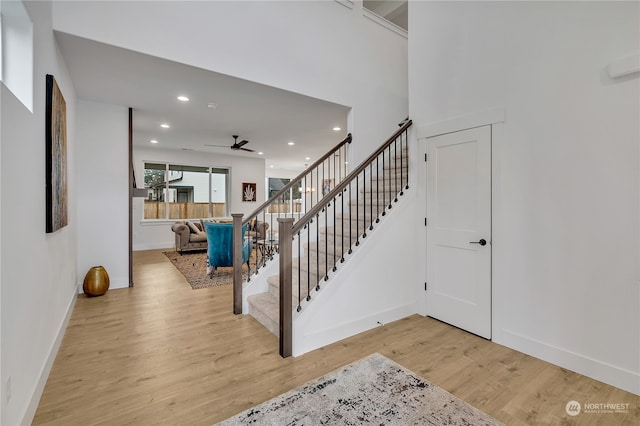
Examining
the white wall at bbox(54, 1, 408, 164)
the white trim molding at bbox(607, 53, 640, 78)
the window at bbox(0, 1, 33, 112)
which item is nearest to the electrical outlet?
the window at bbox(0, 1, 33, 112)

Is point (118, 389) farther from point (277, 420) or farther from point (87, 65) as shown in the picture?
point (87, 65)

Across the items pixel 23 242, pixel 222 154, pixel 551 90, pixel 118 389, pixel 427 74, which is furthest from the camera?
pixel 222 154

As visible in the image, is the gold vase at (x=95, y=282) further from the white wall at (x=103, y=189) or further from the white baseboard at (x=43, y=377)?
the white baseboard at (x=43, y=377)

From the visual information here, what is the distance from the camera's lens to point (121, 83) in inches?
148

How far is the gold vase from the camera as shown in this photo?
4141 mm

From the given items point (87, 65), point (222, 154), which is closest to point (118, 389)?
point (87, 65)

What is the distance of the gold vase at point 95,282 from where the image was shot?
414 cm

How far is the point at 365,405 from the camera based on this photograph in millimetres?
Answer: 1973

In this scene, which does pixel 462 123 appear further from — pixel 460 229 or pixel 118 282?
pixel 118 282

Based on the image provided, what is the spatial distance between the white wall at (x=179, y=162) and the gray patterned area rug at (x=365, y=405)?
7.89 m

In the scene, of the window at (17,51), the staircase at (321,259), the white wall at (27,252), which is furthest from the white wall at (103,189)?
the window at (17,51)

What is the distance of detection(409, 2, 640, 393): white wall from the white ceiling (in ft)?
→ 7.76

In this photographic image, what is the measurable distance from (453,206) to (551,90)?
51.5 inches
